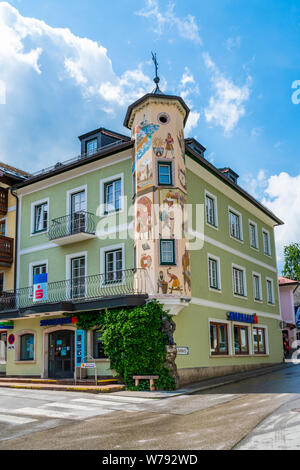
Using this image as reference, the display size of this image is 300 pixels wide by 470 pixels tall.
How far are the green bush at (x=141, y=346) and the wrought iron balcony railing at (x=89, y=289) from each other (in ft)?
3.26

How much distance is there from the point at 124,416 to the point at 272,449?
15.8 feet

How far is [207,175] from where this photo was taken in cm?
2275

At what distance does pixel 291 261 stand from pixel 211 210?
117 ft

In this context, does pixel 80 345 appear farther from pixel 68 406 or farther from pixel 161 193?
pixel 161 193

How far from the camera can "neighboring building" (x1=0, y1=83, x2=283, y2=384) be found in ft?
59.8

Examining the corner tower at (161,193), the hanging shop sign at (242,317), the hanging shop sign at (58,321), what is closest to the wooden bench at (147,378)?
the corner tower at (161,193)

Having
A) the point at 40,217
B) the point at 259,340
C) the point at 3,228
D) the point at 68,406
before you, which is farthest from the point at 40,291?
the point at 259,340

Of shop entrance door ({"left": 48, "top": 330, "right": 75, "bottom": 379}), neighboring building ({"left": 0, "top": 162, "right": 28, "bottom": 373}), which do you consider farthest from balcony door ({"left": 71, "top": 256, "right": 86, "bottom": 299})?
neighboring building ({"left": 0, "top": 162, "right": 28, "bottom": 373})

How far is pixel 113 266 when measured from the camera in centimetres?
1972

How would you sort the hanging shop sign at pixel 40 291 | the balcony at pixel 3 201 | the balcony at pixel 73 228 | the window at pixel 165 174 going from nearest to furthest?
the window at pixel 165 174 < the hanging shop sign at pixel 40 291 < the balcony at pixel 73 228 < the balcony at pixel 3 201

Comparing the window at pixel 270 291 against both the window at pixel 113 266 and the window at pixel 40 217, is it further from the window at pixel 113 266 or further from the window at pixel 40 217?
the window at pixel 40 217

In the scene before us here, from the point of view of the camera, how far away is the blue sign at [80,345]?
60.8ft

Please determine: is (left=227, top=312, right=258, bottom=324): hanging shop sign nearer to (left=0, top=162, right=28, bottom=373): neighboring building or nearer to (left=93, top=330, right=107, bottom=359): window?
(left=93, top=330, right=107, bottom=359): window

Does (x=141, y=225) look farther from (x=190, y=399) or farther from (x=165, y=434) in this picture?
(x=165, y=434)
